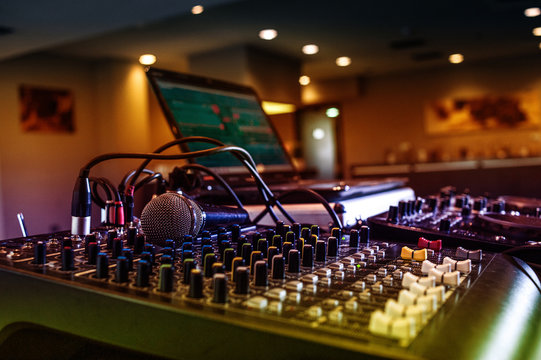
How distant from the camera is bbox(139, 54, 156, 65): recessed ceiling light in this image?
21.7ft

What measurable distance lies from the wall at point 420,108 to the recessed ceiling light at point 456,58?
0.24 m

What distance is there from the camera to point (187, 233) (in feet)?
2.48

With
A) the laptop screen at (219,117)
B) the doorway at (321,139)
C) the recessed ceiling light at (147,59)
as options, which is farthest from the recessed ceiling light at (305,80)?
the laptop screen at (219,117)

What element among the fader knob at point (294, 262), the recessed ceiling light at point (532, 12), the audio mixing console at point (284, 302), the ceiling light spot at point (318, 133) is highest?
the recessed ceiling light at point (532, 12)

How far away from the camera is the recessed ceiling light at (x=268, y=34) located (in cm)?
558

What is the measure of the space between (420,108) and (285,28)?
13.0 ft

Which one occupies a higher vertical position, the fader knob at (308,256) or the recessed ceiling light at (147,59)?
the recessed ceiling light at (147,59)

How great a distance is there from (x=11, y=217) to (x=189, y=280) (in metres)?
6.54

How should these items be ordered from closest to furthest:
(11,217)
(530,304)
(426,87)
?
(530,304), (11,217), (426,87)

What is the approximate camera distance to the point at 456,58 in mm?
7520

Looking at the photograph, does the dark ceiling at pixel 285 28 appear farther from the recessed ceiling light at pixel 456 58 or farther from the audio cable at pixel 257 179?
the audio cable at pixel 257 179

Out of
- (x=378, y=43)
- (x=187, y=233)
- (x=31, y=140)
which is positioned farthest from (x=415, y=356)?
(x=31, y=140)

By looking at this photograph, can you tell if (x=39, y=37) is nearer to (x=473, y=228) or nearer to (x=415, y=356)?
(x=473, y=228)

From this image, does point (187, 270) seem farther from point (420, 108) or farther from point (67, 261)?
point (420, 108)
